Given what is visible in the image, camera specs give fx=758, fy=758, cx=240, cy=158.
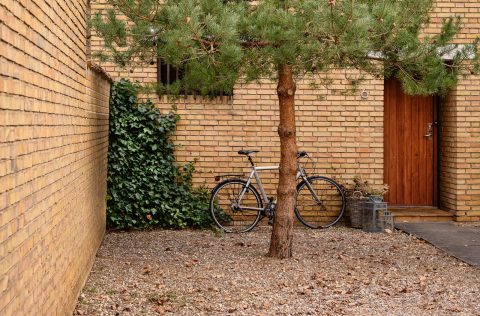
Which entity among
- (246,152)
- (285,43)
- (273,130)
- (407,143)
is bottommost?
(246,152)

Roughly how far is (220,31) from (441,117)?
6018 millimetres

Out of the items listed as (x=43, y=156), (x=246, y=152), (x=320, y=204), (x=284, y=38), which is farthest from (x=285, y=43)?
(x=320, y=204)

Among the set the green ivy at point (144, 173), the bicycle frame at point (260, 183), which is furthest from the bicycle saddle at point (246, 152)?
the green ivy at point (144, 173)

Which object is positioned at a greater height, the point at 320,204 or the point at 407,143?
the point at 407,143

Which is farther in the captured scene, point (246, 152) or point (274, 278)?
point (246, 152)

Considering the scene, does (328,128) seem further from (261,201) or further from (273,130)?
(261,201)

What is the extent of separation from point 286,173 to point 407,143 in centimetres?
415

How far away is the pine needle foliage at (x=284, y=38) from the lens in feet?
19.7

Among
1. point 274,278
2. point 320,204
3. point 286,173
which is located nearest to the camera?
point 274,278

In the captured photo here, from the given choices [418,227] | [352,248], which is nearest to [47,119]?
[352,248]

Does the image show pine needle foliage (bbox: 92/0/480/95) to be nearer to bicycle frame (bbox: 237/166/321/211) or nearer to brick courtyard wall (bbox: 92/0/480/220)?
bicycle frame (bbox: 237/166/321/211)

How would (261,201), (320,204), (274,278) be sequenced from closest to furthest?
(274,278)
(261,201)
(320,204)

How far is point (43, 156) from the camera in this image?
388cm

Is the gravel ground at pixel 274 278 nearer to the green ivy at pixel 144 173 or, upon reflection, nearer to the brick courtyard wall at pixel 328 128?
the green ivy at pixel 144 173
